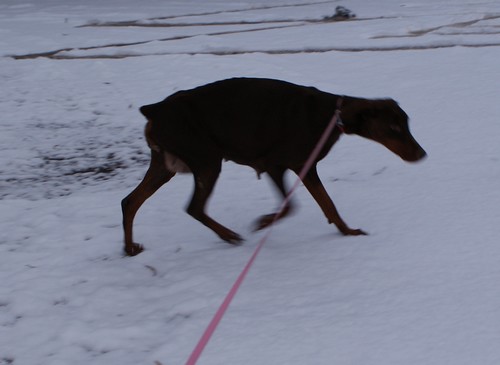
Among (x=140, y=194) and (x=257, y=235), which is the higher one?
(x=140, y=194)

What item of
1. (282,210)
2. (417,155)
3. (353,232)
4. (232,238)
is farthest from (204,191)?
(417,155)

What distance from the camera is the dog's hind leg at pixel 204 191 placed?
456 centimetres

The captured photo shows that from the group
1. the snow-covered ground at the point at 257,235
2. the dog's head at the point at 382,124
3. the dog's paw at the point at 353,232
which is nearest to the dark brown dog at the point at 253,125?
the dog's head at the point at 382,124

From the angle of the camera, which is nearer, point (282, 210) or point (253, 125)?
point (253, 125)

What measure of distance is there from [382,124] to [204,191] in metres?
1.11

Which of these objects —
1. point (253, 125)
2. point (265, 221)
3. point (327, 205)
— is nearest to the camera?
point (253, 125)

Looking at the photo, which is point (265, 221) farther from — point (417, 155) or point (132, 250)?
point (417, 155)

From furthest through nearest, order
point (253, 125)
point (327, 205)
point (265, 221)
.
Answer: point (265, 221)
point (327, 205)
point (253, 125)

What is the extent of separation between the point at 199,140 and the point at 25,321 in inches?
55.0

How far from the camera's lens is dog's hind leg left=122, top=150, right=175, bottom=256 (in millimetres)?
4754

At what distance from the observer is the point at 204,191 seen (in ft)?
15.1

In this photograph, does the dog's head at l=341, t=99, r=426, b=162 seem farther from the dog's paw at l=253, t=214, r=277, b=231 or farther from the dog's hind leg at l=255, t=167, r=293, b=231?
the dog's paw at l=253, t=214, r=277, b=231

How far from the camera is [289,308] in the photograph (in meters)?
3.81

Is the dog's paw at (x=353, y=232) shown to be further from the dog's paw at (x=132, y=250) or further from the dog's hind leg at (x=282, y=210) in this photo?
the dog's paw at (x=132, y=250)
